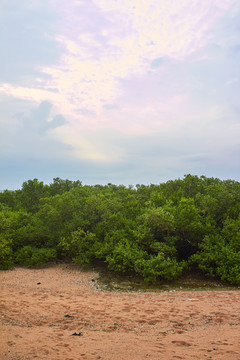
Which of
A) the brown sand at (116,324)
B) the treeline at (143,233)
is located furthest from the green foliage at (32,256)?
the brown sand at (116,324)

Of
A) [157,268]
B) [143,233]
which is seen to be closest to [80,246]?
[143,233]

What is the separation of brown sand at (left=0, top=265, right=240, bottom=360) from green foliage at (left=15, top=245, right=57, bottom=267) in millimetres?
3874

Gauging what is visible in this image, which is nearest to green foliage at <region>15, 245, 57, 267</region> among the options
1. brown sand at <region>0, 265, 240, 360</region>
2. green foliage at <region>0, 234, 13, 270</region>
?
green foliage at <region>0, 234, 13, 270</region>

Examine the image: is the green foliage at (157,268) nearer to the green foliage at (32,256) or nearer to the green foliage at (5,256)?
the green foliage at (32,256)

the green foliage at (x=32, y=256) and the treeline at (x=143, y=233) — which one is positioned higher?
the treeline at (x=143, y=233)

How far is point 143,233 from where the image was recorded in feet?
47.6

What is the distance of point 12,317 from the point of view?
780 centimetres

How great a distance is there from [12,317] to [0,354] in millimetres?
2639

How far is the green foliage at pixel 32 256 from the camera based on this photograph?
15.8 m

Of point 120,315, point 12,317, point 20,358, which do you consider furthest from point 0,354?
point 120,315

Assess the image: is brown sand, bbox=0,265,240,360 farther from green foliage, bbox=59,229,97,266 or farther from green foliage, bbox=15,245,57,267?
green foliage, bbox=15,245,57,267

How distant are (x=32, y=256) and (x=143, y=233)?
23.3 feet

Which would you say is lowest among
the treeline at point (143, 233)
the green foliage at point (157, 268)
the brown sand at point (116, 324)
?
the brown sand at point (116, 324)

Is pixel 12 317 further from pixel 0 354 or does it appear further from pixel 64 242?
pixel 64 242
